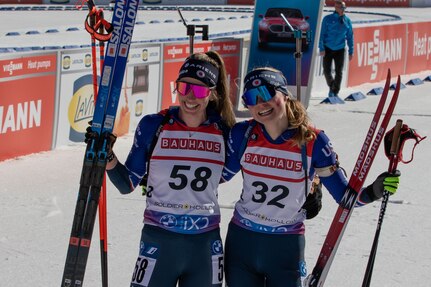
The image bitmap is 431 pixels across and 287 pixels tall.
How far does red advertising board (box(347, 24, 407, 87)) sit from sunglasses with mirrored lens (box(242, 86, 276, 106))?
51.2ft

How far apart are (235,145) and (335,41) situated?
42.8 ft

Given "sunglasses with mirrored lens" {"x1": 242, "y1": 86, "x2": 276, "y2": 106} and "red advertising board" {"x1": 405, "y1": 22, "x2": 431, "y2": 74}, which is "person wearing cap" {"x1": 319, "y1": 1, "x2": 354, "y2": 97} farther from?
"sunglasses with mirrored lens" {"x1": 242, "y1": 86, "x2": 276, "y2": 106}

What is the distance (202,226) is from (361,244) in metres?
3.76

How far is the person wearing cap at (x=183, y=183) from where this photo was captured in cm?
445

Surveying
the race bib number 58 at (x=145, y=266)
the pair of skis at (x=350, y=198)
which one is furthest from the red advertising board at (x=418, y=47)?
the race bib number 58 at (x=145, y=266)

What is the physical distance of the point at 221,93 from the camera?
4.72 m

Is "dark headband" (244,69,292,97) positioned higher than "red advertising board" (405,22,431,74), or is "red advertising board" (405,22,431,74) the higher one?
"dark headband" (244,69,292,97)

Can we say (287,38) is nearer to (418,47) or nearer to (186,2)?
(418,47)

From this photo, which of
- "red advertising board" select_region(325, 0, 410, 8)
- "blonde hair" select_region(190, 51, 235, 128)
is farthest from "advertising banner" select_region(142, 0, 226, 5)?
"blonde hair" select_region(190, 51, 235, 128)

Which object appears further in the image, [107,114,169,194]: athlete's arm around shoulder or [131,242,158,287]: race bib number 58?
[107,114,169,194]: athlete's arm around shoulder

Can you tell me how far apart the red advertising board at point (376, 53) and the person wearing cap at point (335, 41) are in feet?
7.31

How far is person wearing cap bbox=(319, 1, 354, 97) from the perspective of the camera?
1723 centimetres

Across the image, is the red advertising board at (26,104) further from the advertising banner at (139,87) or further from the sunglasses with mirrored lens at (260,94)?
the sunglasses with mirrored lens at (260,94)

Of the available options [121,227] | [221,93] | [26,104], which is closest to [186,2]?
[26,104]
